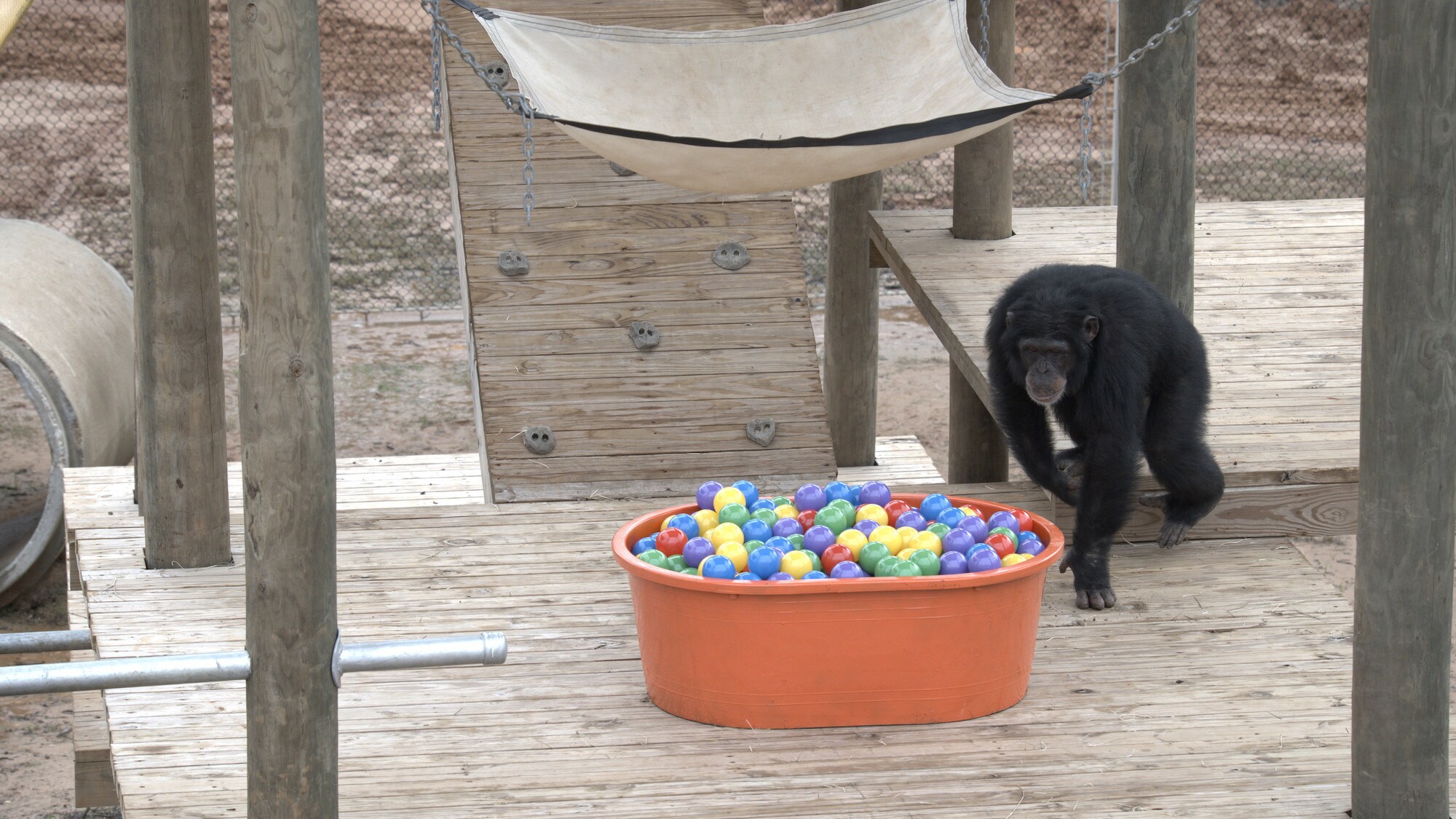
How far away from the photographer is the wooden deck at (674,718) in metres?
2.29

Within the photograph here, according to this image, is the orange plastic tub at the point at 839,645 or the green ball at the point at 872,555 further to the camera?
the green ball at the point at 872,555

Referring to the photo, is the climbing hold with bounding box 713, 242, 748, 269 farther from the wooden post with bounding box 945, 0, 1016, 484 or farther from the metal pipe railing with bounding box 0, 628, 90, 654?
the metal pipe railing with bounding box 0, 628, 90, 654

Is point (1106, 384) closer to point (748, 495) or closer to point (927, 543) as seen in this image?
point (927, 543)

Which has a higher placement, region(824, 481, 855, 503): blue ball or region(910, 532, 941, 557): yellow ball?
region(824, 481, 855, 503): blue ball

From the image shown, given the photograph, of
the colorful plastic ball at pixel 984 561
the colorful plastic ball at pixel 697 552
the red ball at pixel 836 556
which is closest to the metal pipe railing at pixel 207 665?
the colorful plastic ball at pixel 697 552

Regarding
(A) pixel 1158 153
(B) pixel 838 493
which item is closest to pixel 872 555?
(B) pixel 838 493

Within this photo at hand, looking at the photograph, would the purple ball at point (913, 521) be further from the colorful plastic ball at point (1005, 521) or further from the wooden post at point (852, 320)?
the wooden post at point (852, 320)

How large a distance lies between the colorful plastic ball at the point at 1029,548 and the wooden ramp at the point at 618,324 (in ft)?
4.81

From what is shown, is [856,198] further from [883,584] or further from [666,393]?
[883,584]

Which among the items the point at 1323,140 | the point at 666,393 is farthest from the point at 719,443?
the point at 1323,140

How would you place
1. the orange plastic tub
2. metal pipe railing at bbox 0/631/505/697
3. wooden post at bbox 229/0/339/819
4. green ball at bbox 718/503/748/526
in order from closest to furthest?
metal pipe railing at bbox 0/631/505/697 < wooden post at bbox 229/0/339/819 < the orange plastic tub < green ball at bbox 718/503/748/526

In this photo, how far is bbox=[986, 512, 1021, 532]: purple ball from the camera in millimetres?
2766

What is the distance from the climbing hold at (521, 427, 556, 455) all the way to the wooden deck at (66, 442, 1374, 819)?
1.89 ft

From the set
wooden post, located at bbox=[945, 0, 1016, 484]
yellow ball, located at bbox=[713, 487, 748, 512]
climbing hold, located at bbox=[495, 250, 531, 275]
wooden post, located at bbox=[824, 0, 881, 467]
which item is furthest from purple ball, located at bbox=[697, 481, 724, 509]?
wooden post, located at bbox=[824, 0, 881, 467]
